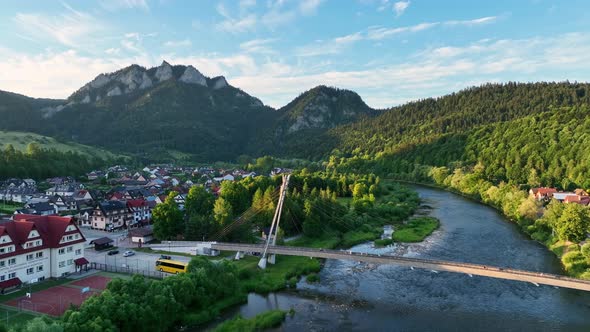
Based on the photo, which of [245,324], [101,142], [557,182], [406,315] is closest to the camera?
[245,324]

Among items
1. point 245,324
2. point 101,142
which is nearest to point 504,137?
point 245,324

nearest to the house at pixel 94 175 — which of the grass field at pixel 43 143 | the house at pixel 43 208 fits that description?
the grass field at pixel 43 143

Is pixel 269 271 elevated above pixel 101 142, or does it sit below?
below

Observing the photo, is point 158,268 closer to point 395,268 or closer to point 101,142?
point 395,268

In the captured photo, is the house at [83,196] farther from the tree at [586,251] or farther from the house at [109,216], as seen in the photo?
the tree at [586,251]

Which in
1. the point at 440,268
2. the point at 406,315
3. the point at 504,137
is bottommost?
the point at 406,315

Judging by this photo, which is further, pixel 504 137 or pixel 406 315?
pixel 504 137
